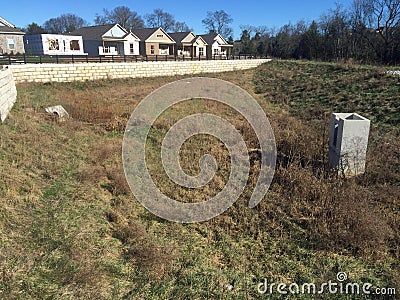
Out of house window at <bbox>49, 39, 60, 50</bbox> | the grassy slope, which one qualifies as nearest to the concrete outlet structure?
the grassy slope

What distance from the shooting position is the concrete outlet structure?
6195mm

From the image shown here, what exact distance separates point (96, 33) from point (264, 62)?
19552mm

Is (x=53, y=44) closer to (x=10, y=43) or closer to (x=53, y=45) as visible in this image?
(x=53, y=45)

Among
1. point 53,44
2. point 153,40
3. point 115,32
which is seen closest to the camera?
point 53,44

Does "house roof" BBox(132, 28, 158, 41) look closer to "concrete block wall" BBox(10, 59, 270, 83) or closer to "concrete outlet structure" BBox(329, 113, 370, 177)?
"concrete block wall" BBox(10, 59, 270, 83)

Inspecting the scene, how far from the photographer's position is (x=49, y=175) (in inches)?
231

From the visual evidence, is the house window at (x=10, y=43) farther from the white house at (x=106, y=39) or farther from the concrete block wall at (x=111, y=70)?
the concrete block wall at (x=111, y=70)

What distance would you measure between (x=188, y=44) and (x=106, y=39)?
12.6 meters

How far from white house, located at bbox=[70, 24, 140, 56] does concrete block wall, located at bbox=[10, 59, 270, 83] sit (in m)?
13.4

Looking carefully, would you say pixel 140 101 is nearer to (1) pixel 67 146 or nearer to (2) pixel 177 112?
(2) pixel 177 112

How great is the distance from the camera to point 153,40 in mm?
38188

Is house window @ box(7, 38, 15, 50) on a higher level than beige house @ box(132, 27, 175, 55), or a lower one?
lower

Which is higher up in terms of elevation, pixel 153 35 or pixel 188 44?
pixel 153 35

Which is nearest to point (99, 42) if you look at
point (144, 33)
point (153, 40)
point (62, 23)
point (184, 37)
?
point (144, 33)
